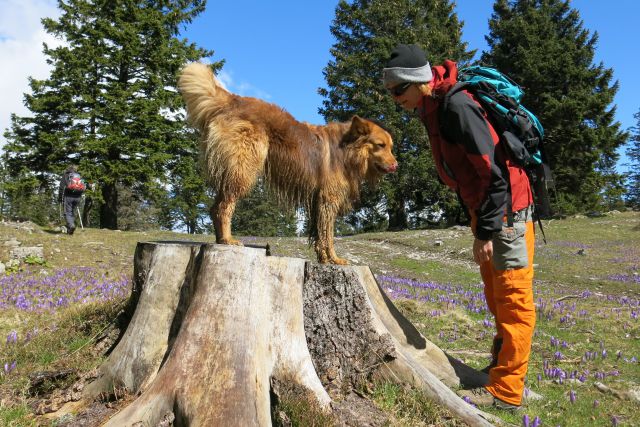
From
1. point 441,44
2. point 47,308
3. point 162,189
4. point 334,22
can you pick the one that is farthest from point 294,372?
point 334,22

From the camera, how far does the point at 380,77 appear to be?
115 feet

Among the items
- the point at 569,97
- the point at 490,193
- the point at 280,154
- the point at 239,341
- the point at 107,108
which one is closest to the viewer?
the point at 239,341

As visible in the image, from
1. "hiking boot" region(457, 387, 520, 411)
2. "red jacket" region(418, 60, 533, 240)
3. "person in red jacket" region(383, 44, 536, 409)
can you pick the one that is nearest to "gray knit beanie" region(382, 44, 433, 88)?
"person in red jacket" region(383, 44, 536, 409)

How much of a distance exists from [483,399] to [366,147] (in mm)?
2936

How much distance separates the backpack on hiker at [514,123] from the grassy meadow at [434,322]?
205 cm

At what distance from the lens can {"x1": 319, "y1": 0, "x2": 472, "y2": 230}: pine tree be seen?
3350 cm

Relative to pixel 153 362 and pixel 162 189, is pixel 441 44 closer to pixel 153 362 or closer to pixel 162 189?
pixel 162 189

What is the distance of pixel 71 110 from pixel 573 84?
36.6m

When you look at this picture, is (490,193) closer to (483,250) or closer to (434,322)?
(483,250)

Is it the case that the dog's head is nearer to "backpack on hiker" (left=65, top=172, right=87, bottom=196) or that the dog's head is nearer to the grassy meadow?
the grassy meadow

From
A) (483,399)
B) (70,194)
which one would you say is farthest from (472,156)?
(70,194)

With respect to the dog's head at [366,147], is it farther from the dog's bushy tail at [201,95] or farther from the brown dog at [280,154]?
the dog's bushy tail at [201,95]

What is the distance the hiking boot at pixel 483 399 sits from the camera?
12.9 ft

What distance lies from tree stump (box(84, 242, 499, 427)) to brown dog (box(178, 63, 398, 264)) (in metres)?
0.92
